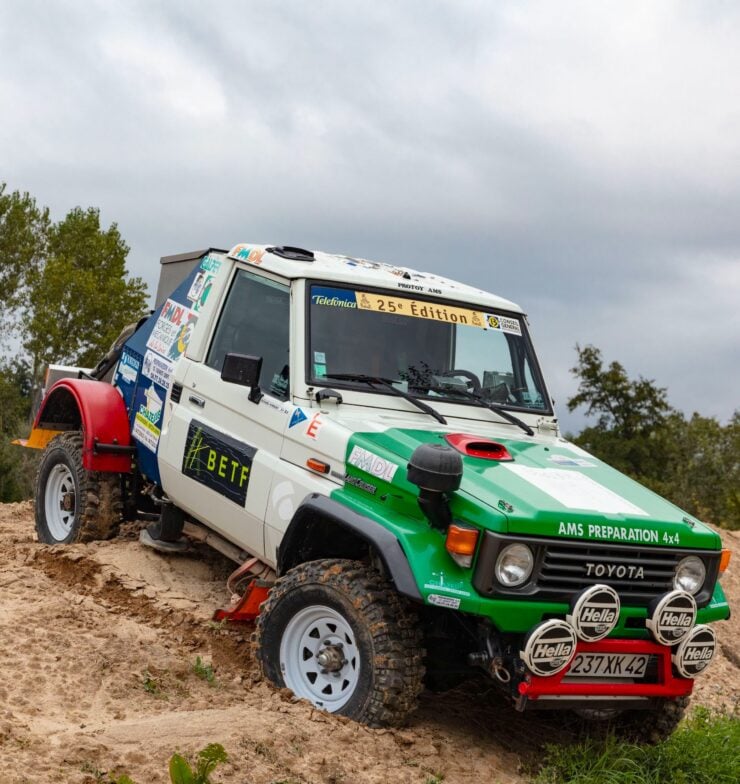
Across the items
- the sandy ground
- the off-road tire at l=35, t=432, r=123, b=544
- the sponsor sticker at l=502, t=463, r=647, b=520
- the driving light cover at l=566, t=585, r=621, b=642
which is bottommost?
the sandy ground

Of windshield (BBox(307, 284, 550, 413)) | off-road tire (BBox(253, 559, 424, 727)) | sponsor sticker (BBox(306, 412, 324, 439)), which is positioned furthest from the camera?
windshield (BBox(307, 284, 550, 413))

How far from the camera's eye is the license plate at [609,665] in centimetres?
465

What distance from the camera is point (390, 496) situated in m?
4.94

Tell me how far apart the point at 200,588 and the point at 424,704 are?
1.85 m

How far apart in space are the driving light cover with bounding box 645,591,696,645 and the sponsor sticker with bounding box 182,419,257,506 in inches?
90.0

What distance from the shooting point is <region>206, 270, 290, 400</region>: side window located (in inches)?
231

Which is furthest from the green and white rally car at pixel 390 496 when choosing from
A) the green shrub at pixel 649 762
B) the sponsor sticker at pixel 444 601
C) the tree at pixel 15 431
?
the tree at pixel 15 431

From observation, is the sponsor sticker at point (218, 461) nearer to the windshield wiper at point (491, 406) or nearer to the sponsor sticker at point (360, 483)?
the sponsor sticker at point (360, 483)

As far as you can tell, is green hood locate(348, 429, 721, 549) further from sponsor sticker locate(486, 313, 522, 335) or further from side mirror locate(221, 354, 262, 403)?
sponsor sticker locate(486, 313, 522, 335)

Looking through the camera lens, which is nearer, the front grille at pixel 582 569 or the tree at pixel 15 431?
the front grille at pixel 582 569

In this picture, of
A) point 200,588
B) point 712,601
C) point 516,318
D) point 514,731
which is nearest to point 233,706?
point 514,731

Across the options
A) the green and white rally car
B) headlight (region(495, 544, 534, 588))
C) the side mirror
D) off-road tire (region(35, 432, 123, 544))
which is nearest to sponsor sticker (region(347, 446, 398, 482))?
the green and white rally car

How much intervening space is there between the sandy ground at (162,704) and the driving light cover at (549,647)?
65cm

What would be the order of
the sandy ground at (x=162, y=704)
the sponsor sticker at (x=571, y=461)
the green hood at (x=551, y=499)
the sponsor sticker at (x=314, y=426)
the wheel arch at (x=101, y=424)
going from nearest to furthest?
the sandy ground at (x=162, y=704), the green hood at (x=551, y=499), the sponsor sticker at (x=314, y=426), the sponsor sticker at (x=571, y=461), the wheel arch at (x=101, y=424)
